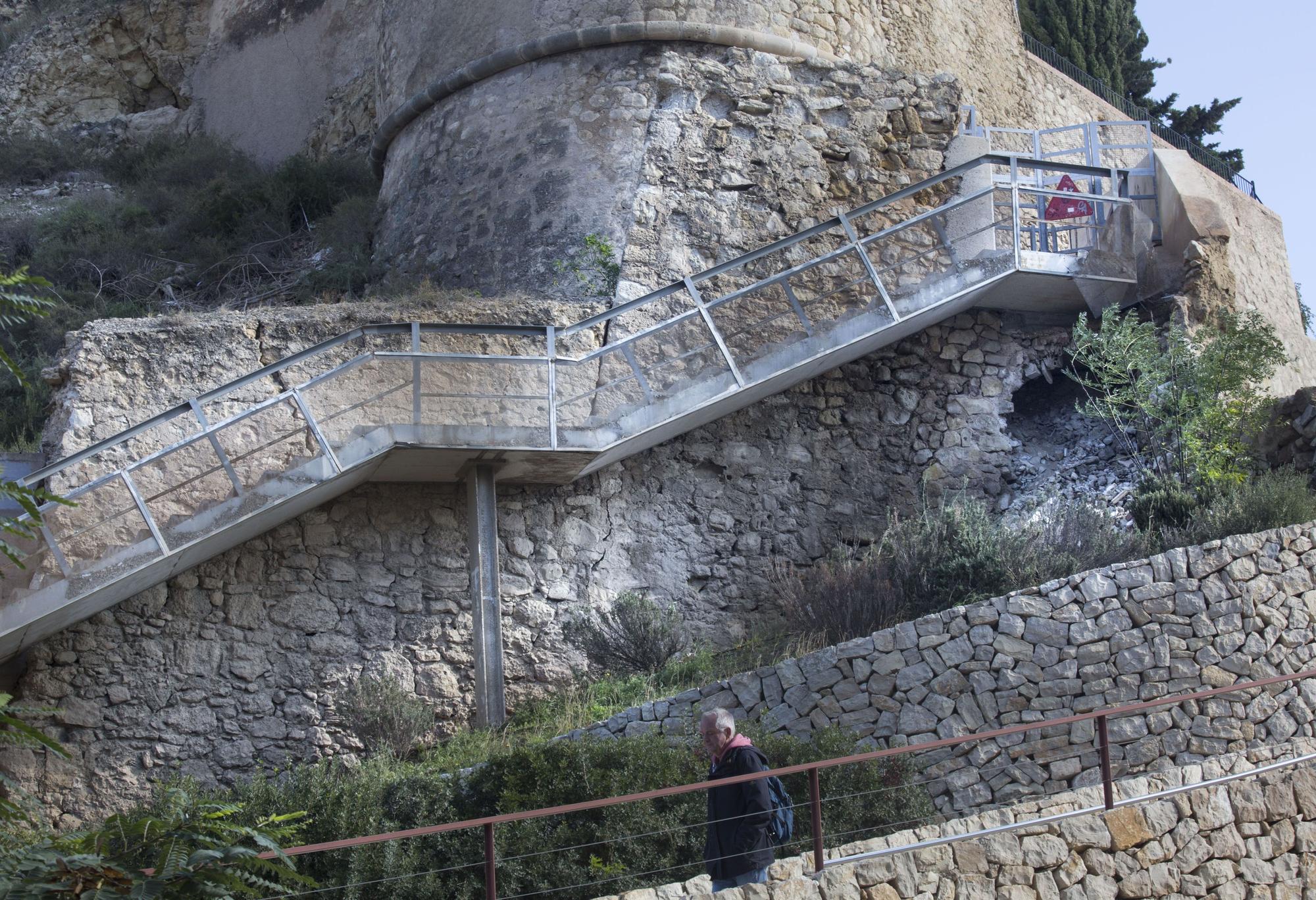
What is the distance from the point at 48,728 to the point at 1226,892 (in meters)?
7.32

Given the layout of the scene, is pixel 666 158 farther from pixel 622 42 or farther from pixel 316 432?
pixel 316 432

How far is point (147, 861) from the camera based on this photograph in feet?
16.5

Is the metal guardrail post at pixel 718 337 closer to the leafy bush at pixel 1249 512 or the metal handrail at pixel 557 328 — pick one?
the metal handrail at pixel 557 328

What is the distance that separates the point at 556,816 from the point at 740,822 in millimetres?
1652

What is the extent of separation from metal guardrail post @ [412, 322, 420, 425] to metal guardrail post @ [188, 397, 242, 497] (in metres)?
1.20

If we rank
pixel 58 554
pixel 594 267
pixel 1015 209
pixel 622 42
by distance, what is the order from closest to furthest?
pixel 58 554 < pixel 1015 209 < pixel 594 267 < pixel 622 42

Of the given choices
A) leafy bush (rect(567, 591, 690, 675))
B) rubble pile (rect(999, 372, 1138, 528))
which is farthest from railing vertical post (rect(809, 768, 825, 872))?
rubble pile (rect(999, 372, 1138, 528))

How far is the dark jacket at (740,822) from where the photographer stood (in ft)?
21.3

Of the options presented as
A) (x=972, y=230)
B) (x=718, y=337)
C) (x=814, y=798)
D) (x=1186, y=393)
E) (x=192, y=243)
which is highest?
(x=192, y=243)

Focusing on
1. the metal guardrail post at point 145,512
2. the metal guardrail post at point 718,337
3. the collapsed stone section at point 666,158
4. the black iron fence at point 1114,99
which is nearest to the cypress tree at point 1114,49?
the black iron fence at point 1114,99

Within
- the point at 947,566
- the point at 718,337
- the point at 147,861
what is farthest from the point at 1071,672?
the point at 147,861

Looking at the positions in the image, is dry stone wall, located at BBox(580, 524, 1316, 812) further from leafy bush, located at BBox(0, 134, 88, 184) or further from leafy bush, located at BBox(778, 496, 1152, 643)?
leafy bush, located at BBox(0, 134, 88, 184)

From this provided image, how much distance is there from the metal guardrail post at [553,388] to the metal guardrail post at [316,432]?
145 centimetres

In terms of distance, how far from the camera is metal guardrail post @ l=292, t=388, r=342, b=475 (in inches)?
384
